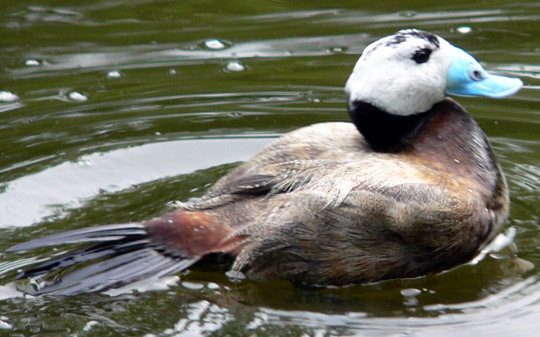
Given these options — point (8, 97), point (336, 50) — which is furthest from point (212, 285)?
point (336, 50)

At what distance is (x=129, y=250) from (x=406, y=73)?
134 centimetres

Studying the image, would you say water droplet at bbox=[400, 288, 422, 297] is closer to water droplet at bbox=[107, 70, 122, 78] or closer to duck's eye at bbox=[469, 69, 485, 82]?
duck's eye at bbox=[469, 69, 485, 82]

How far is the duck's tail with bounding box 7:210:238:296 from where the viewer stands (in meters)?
3.61

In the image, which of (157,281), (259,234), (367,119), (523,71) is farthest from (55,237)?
(523,71)

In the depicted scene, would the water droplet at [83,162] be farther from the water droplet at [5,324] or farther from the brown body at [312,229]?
the water droplet at [5,324]

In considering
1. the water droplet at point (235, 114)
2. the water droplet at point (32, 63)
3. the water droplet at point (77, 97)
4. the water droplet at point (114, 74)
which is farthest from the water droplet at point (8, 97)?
the water droplet at point (235, 114)

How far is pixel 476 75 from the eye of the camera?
4.29m

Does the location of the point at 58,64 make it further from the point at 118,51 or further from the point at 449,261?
the point at 449,261

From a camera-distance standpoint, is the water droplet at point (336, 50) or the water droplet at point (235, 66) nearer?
the water droplet at point (235, 66)

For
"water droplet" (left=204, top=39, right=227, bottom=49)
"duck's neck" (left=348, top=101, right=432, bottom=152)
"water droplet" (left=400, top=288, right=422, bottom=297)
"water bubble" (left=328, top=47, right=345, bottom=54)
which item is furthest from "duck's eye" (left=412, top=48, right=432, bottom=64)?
"water droplet" (left=204, top=39, right=227, bottom=49)

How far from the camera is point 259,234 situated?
364 centimetres

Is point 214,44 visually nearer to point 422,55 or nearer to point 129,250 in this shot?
point 422,55

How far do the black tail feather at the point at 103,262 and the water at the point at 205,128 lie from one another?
73 millimetres

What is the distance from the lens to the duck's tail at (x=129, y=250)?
142 inches
